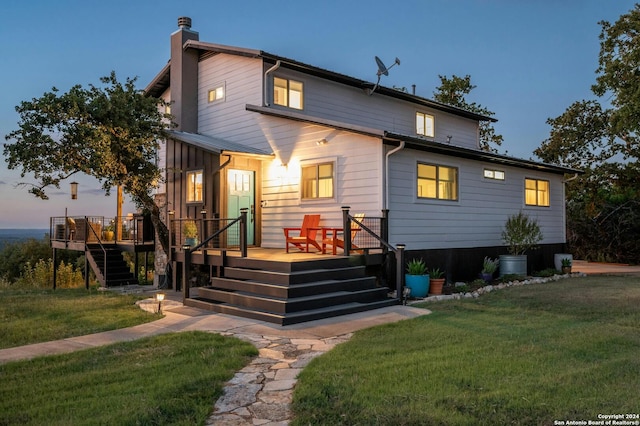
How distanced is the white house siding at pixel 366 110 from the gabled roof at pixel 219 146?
208 centimetres

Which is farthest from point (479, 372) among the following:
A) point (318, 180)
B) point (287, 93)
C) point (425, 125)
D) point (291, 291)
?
point (425, 125)

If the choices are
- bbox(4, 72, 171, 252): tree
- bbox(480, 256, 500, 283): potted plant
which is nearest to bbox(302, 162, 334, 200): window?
bbox(4, 72, 171, 252): tree

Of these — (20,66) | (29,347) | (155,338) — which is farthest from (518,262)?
(20,66)

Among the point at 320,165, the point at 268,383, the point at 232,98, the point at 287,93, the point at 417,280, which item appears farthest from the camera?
the point at 232,98

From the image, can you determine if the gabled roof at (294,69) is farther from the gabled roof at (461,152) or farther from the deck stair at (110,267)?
the deck stair at (110,267)

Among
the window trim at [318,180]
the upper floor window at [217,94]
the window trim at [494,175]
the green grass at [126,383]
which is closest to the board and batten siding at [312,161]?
the window trim at [318,180]

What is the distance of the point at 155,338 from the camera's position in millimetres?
6523

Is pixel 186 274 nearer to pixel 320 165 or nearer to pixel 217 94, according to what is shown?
pixel 320 165

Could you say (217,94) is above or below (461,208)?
above

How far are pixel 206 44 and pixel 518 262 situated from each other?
34.9ft

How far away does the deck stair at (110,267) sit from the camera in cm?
1579

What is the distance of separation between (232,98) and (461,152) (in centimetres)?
640

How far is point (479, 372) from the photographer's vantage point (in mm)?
4812

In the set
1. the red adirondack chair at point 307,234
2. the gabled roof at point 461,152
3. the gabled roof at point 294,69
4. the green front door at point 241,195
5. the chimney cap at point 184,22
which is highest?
the chimney cap at point 184,22
